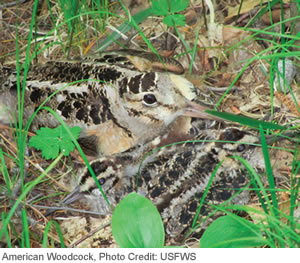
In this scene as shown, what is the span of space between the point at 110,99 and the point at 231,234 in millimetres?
1474

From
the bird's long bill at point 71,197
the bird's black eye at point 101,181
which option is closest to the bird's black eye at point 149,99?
the bird's black eye at point 101,181

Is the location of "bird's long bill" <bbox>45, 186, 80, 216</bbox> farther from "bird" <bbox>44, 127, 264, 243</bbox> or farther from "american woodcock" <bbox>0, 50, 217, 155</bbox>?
"american woodcock" <bbox>0, 50, 217, 155</bbox>

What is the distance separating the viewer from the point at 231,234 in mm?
2695

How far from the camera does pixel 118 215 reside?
2.82m

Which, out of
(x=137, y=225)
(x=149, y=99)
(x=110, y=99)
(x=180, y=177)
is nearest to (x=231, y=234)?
(x=137, y=225)

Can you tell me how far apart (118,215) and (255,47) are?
7.40ft

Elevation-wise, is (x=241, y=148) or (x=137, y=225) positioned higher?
(x=241, y=148)

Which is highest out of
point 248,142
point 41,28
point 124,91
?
point 41,28

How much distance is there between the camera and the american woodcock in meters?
3.55

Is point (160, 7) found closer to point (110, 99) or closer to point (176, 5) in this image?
point (176, 5)

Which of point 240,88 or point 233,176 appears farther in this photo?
point 240,88

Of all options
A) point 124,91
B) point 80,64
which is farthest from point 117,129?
point 80,64

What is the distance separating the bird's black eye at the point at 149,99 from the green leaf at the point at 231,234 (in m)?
1.14
